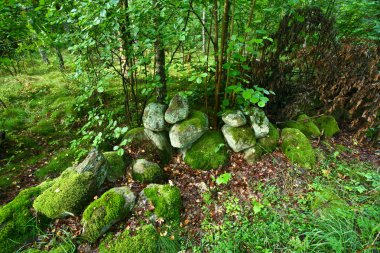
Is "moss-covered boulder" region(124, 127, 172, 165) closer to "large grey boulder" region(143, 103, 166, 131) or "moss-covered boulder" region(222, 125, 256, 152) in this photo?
"large grey boulder" region(143, 103, 166, 131)

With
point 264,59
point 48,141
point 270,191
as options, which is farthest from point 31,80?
point 270,191

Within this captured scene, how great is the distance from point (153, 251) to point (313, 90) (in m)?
3.75

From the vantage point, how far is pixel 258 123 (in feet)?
11.4

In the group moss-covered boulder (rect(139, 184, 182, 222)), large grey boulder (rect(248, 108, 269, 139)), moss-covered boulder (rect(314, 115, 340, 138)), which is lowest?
moss-covered boulder (rect(139, 184, 182, 222))

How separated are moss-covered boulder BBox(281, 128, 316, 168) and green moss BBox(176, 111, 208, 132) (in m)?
1.35

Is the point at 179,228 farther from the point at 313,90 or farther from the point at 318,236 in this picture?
the point at 313,90

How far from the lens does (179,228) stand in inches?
101

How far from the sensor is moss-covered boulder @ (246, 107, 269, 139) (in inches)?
136

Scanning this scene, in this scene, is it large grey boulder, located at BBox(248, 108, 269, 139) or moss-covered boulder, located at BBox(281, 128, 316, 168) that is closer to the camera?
moss-covered boulder, located at BBox(281, 128, 316, 168)

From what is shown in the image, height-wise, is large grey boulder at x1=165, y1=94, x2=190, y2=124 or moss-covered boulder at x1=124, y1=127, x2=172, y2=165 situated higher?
large grey boulder at x1=165, y1=94, x2=190, y2=124

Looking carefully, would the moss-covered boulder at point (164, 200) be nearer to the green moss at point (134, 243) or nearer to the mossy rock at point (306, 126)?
the green moss at point (134, 243)

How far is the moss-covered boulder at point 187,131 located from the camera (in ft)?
11.1

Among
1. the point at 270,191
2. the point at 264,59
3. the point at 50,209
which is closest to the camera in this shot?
the point at 50,209

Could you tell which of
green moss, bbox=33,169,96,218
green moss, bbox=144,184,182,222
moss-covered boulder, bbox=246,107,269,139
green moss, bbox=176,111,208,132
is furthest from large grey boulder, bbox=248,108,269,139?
green moss, bbox=33,169,96,218
